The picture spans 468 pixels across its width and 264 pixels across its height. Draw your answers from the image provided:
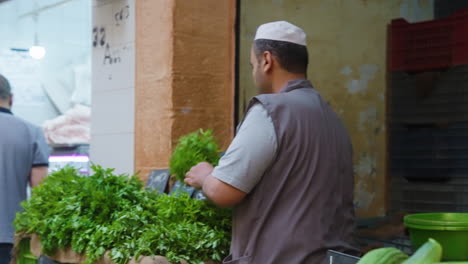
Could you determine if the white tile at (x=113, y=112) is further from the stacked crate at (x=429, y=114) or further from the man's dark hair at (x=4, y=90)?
the stacked crate at (x=429, y=114)

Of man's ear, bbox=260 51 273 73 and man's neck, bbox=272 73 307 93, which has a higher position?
man's ear, bbox=260 51 273 73

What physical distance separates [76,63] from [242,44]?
555 centimetres

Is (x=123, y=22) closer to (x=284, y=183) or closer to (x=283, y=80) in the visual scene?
(x=283, y=80)

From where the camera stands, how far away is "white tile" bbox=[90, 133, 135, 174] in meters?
4.67

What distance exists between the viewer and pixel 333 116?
264 cm

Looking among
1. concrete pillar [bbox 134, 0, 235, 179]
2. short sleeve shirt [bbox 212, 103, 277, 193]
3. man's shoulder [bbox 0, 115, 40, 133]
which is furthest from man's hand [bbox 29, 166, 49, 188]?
short sleeve shirt [bbox 212, 103, 277, 193]

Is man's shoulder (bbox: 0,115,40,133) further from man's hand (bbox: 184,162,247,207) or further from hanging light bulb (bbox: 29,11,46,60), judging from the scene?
hanging light bulb (bbox: 29,11,46,60)

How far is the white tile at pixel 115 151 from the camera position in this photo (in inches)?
184

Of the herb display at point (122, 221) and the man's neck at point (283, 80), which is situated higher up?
the man's neck at point (283, 80)

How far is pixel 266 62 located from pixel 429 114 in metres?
3.28

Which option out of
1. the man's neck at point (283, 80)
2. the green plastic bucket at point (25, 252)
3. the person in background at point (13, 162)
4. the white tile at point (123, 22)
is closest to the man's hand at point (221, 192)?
the man's neck at point (283, 80)

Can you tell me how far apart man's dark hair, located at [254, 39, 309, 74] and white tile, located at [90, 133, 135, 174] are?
2.23 meters

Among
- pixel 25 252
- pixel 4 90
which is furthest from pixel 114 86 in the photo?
pixel 25 252

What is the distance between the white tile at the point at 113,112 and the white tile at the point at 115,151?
0.16 feet
